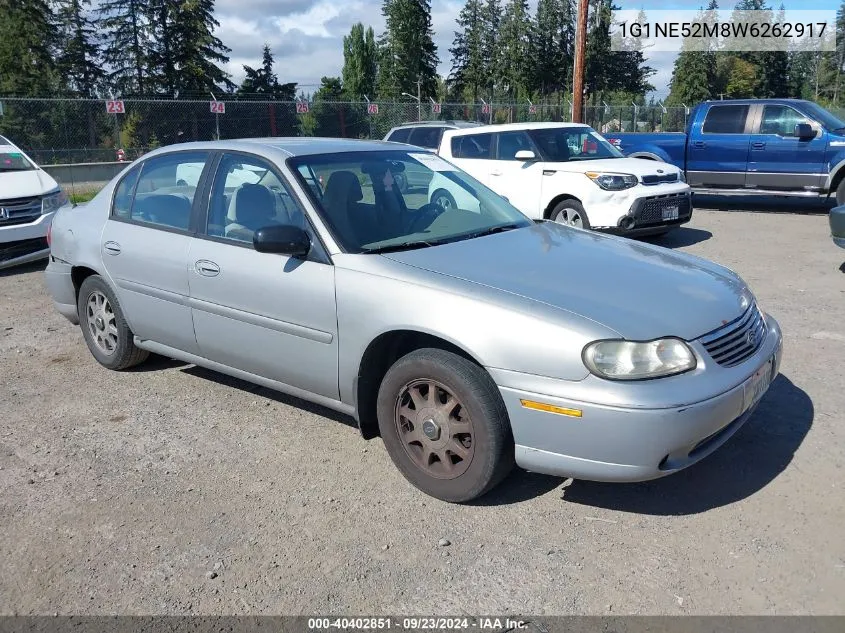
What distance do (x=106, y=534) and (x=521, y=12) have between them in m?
68.7

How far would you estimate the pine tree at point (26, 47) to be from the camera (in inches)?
1463

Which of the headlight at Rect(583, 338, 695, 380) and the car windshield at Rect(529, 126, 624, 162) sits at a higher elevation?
the car windshield at Rect(529, 126, 624, 162)

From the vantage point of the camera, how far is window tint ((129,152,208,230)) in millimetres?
4602

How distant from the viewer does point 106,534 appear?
3377 millimetres

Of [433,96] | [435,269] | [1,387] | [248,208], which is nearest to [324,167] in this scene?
[248,208]

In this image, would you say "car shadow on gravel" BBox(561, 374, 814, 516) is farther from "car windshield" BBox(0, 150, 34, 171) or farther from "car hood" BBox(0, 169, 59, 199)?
"car windshield" BBox(0, 150, 34, 171)

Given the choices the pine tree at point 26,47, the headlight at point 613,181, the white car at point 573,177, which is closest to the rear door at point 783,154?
the white car at point 573,177

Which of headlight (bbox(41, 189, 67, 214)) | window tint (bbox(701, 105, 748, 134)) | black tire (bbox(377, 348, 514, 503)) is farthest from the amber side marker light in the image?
window tint (bbox(701, 105, 748, 134))

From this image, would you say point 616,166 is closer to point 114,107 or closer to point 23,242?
point 23,242

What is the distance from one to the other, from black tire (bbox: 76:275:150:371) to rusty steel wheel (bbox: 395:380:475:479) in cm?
254

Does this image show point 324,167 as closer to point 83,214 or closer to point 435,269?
point 435,269

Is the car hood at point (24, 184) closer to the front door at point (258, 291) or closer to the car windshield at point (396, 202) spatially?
the front door at point (258, 291)

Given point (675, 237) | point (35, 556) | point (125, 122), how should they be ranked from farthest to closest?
point (125, 122) → point (675, 237) → point (35, 556)

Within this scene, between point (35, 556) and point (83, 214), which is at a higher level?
point (83, 214)
